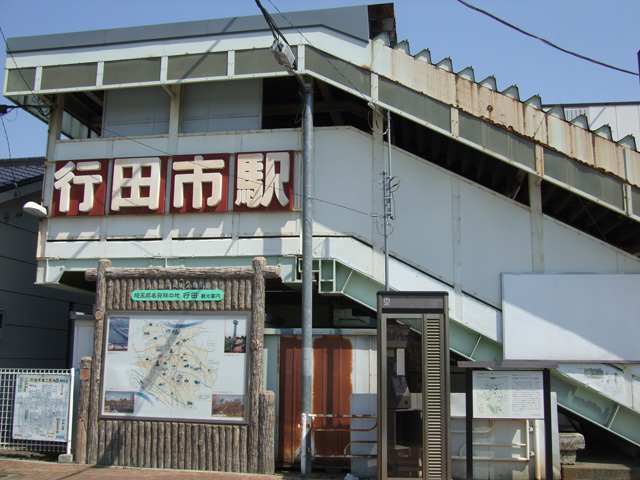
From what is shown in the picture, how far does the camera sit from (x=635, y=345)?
11117mm

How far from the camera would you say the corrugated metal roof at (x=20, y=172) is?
15256 millimetres

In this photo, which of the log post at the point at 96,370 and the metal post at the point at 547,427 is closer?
the metal post at the point at 547,427

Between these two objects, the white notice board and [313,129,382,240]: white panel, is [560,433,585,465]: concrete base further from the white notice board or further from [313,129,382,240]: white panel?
[313,129,382,240]: white panel

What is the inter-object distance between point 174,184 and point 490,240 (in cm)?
702

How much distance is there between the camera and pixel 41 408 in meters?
11.4

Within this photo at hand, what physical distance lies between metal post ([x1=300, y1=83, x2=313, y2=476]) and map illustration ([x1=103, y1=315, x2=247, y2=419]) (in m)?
1.18

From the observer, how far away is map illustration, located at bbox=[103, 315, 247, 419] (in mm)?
10805

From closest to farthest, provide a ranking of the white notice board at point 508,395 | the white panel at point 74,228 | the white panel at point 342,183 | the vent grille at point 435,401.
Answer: the vent grille at point 435,401 < the white notice board at point 508,395 < the white panel at point 342,183 < the white panel at point 74,228

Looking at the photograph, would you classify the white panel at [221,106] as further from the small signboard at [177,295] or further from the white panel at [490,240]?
the white panel at [490,240]

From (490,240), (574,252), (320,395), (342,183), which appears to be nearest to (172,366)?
(320,395)

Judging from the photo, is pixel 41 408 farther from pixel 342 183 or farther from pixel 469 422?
pixel 469 422

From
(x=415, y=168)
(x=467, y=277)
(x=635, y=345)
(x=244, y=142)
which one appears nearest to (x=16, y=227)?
(x=244, y=142)

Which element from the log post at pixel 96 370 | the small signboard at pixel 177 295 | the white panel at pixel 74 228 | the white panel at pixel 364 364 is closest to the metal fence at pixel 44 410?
the log post at pixel 96 370

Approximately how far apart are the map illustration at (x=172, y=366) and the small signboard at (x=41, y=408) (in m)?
0.86
